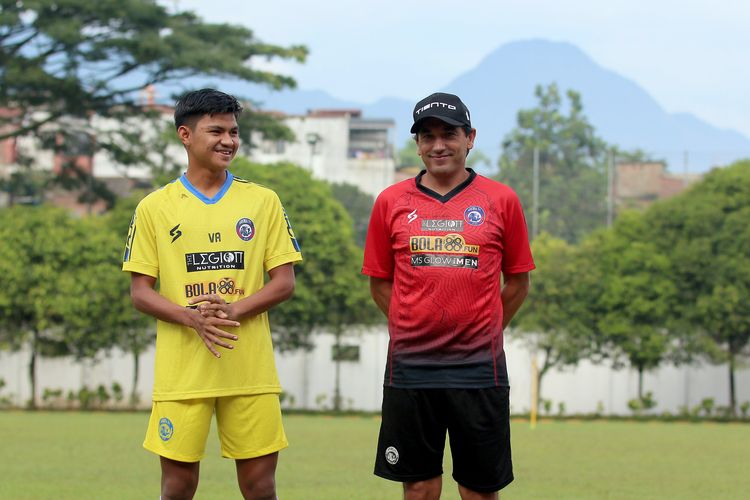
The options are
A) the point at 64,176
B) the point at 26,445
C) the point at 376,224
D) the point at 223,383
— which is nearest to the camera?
the point at 223,383

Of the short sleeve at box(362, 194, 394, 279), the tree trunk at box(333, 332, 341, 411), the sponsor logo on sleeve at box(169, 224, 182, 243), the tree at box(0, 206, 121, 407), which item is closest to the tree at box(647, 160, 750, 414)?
the tree trunk at box(333, 332, 341, 411)

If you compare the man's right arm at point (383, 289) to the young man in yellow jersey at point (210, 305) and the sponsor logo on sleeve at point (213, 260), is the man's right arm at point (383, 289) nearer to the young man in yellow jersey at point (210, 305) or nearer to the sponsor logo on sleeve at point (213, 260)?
the young man in yellow jersey at point (210, 305)

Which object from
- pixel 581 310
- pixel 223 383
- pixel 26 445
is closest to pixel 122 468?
pixel 26 445

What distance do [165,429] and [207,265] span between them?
0.75m

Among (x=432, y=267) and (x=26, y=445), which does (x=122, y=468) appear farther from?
(x=432, y=267)

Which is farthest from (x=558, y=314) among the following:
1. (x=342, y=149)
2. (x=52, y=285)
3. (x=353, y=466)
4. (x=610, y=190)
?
(x=342, y=149)

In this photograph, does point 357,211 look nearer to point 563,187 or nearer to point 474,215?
point 563,187

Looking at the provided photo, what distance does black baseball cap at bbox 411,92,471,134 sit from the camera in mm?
5547

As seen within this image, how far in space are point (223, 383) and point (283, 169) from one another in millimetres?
27865

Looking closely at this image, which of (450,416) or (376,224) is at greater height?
(376,224)

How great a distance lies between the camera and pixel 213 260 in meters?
5.50

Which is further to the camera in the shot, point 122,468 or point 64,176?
point 64,176

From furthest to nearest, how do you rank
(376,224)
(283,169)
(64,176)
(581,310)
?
(64,176) < (283,169) < (581,310) < (376,224)

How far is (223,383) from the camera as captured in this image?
5.45 meters
